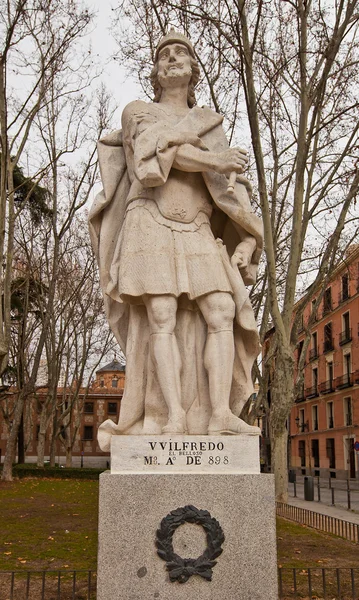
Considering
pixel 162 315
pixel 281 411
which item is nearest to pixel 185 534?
pixel 162 315

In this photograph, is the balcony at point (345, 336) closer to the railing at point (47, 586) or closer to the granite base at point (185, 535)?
the railing at point (47, 586)

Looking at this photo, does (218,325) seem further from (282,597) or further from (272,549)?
(282,597)

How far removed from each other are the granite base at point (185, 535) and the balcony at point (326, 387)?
42.4 m

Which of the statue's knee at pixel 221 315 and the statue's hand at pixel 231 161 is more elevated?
the statue's hand at pixel 231 161

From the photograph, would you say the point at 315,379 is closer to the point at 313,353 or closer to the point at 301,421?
the point at 313,353

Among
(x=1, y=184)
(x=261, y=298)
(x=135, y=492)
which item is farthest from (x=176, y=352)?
(x=261, y=298)

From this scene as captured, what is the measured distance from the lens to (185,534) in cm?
432

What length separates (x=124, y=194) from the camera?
5.57 m

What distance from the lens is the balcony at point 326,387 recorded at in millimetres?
46062

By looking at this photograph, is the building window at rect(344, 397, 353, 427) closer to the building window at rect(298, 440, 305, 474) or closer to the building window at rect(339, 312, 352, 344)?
the building window at rect(339, 312, 352, 344)

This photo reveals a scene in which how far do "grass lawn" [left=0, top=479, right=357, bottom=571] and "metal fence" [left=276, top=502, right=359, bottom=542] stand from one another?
1.21 feet

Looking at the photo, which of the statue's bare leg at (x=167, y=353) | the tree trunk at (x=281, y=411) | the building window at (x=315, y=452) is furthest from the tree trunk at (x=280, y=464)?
the building window at (x=315, y=452)

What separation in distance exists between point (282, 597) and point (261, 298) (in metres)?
15.9

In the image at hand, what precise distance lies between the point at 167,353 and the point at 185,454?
745 mm
